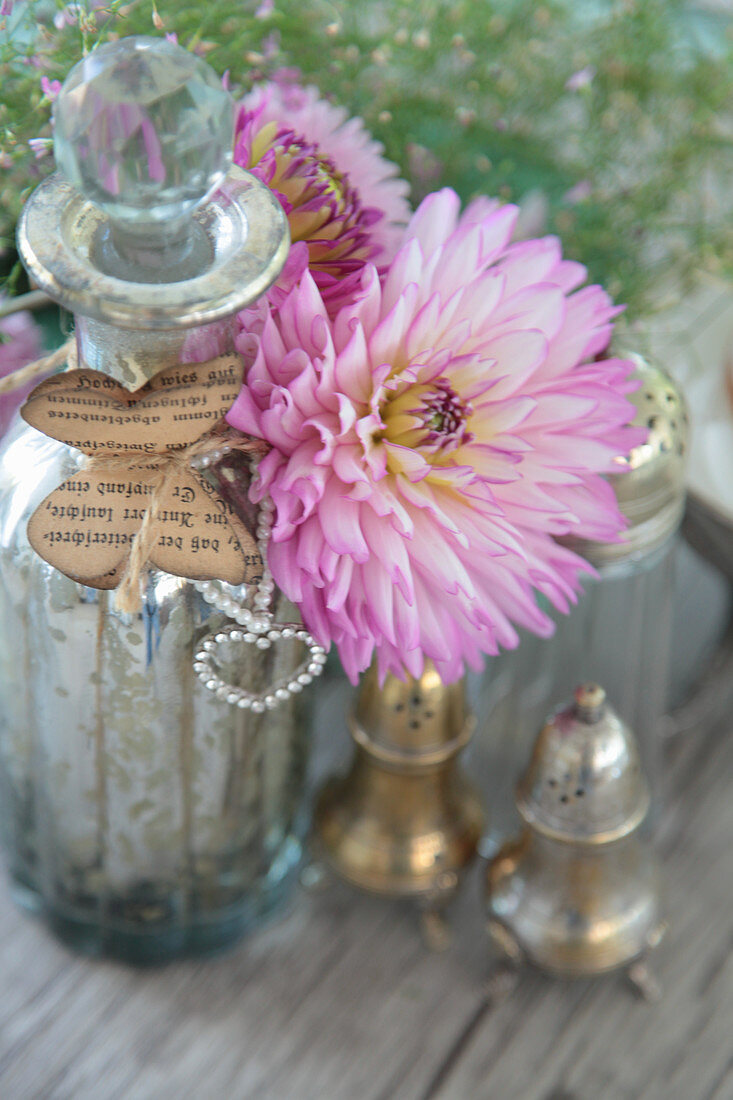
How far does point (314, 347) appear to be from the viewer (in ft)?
0.88

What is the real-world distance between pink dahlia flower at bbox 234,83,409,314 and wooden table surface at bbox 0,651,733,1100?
22 centimetres

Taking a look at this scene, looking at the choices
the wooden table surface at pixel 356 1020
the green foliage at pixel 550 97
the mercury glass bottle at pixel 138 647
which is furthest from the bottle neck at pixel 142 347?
the wooden table surface at pixel 356 1020

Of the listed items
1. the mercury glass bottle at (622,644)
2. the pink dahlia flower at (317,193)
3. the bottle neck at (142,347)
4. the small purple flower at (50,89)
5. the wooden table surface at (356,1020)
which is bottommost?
the wooden table surface at (356,1020)

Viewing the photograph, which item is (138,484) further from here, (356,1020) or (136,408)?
(356,1020)

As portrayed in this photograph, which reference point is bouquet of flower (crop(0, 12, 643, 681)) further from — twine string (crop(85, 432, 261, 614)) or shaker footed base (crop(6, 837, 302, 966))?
shaker footed base (crop(6, 837, 302, 966))

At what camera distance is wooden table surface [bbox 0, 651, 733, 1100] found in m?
0.36

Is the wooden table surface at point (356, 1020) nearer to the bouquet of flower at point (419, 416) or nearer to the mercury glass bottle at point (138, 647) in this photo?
the mercury glass bottle at point (138, 647)

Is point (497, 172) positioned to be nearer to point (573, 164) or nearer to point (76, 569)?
point (573, 164)

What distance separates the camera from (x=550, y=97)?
0.46 meters

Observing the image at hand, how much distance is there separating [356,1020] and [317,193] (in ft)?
0.82

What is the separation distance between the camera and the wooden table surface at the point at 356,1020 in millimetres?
361

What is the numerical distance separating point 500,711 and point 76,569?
21cm

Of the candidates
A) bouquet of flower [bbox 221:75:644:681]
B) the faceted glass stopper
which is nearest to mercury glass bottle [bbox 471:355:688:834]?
bouquet of flower [bbox 221:75:644:681]

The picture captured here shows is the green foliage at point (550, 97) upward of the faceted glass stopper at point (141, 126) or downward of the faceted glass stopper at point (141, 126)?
downward
